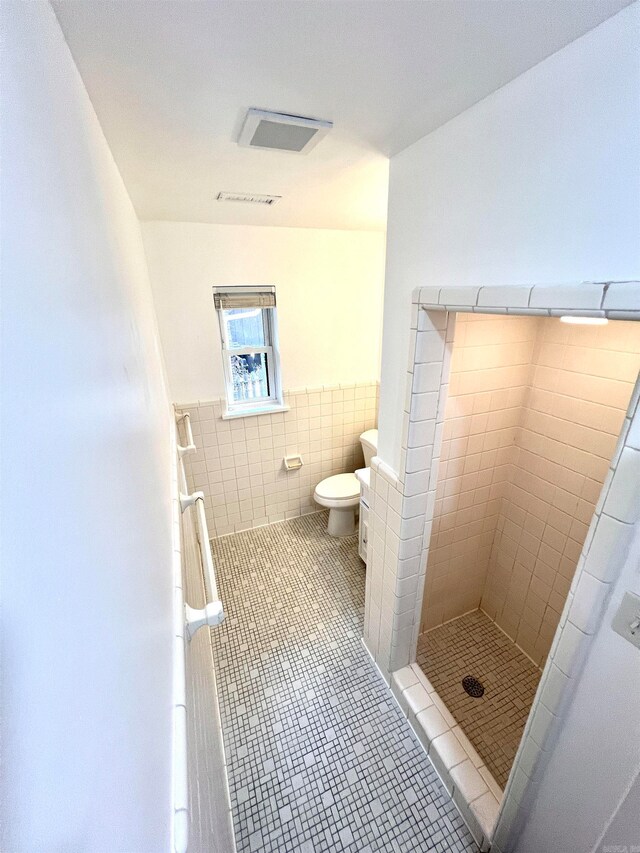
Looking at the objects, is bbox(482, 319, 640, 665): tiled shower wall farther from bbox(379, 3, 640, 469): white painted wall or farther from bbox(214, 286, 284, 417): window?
bbox(214, 286, 284, 417): window

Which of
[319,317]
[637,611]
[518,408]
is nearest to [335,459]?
[319,317]

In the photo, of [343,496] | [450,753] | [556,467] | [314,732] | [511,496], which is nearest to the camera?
[450,753]

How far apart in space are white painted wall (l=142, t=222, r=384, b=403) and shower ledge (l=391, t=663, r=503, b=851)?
6.35 feet

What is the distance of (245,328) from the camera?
8.20ft

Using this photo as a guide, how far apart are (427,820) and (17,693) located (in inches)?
71.0

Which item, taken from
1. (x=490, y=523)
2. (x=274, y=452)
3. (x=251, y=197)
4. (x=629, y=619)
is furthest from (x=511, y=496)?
(x=251, y=197)

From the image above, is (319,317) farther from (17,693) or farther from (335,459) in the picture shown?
(17,693)

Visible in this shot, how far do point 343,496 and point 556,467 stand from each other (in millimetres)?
1377

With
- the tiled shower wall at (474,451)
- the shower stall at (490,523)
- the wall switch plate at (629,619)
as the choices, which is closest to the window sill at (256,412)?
the shower stall at (490,523)

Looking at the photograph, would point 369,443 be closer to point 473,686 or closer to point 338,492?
point 338,492

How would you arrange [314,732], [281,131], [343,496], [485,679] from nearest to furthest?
[281,131] → [314,732] → [485,679] → [343,496]

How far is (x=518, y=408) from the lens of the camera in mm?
1760

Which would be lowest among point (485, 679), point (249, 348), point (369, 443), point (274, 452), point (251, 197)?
point (485, 679)

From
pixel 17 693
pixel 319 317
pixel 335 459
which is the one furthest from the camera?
pixel 335 459
